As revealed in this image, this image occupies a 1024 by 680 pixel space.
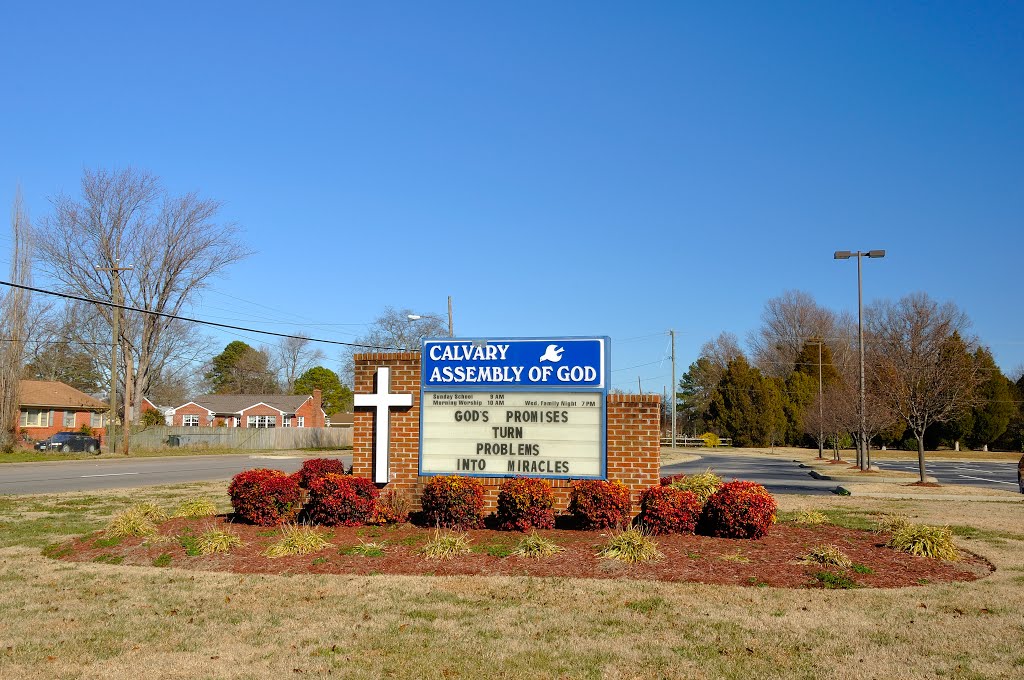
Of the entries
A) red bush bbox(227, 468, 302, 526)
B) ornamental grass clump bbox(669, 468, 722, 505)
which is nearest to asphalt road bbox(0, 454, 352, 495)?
red bush bbox(227, 468, 302, 526)

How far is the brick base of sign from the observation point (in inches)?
500

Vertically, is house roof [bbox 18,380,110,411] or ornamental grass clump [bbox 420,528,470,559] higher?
house roof [bbox 18,380,110,411]

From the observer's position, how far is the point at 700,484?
568 inches

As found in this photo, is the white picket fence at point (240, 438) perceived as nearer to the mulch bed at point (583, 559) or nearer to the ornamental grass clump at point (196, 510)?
the ornamental grass clump at point (196, 510)

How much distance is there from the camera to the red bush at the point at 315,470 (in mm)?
14336

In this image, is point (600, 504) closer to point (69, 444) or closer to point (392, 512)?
point (392, 512)

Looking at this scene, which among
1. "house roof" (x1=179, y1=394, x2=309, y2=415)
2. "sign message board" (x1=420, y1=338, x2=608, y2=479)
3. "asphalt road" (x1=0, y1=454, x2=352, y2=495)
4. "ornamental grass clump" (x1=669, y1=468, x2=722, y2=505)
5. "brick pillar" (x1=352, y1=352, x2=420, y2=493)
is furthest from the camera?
"house roof" (x1=179, y1=394, x2=309, y2=415)

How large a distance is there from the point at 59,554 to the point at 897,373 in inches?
1026

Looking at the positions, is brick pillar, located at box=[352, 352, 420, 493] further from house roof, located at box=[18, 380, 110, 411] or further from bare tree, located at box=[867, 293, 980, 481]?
house roof, located at box=[18, 380, 110, 411]

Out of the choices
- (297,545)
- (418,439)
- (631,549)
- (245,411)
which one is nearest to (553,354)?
(418,439)

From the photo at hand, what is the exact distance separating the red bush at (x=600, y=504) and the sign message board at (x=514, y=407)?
0.80 metres

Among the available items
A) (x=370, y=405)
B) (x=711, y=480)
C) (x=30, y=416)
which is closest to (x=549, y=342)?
(x=370, y=405)

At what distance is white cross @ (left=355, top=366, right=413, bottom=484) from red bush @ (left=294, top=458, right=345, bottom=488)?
50.5 inches

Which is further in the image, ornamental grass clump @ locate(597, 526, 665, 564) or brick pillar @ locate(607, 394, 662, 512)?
brick pillar @ locate(607, 394, 662, 512)
